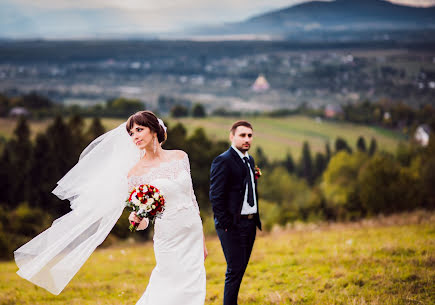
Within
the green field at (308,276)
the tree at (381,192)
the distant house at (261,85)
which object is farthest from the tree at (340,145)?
the green field at (308,276)

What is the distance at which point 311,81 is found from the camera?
129 m

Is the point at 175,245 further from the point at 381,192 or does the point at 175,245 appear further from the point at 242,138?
the point at 381,192

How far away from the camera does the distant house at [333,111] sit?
10906 centimetres

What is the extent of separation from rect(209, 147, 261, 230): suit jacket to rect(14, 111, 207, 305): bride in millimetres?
304

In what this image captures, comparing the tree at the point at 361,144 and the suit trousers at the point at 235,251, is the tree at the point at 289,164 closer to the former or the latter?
the tree at the point at 361,144

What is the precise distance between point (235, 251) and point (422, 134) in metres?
84.3

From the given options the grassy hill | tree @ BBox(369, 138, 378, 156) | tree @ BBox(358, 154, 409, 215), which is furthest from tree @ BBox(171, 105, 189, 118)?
tree @ BBox(358, 154, 409, 215)

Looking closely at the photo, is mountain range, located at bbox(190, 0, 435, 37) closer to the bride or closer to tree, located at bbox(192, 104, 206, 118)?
tree, located at bbox(192, 104, 206, 118)

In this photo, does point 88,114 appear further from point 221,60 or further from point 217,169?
point 217,169

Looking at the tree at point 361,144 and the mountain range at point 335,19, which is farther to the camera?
the mountain range at point 335,19

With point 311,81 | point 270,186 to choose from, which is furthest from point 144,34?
point 270,186

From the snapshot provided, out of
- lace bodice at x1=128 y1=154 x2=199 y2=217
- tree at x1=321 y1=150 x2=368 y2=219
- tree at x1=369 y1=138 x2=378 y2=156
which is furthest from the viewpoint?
tree at x1=369 y1=138 x2=378 y2=156

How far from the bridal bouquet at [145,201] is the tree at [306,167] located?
79865mm

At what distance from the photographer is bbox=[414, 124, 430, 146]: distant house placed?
77481 millimetres
